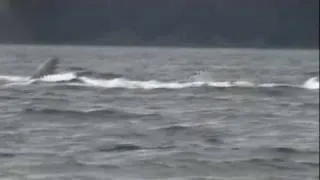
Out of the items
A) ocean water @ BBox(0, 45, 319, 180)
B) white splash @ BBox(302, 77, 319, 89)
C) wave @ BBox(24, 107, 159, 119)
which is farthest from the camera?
white splash @ BBox(302, 77, 319, 89)

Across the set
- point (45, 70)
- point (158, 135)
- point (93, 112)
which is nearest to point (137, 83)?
point (45, 70)

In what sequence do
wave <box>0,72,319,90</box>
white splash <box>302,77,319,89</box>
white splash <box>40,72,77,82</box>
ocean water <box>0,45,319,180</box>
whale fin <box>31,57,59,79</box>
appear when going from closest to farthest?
1. ocean water <box>0,45,319,180</box>
2. white splash <box>302,77,319,89</box>
3. wave <box>0,72,319,90</box>
4. white splash <box>40,72,77,82</box>
5. whale fin <box>31,57,59,79</box>

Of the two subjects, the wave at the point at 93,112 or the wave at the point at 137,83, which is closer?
the wave at the point at 93,112

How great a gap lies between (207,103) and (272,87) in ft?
23.5

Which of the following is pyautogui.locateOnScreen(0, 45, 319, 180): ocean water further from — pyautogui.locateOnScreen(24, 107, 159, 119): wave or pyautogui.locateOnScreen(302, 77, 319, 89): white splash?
pyautogui.locateOnScreen(302, 77, 319, 89): white splash

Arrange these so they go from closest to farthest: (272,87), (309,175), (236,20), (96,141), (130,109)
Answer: (309,175)
(96,141)
(130,109)
(272,87)
(236,20)

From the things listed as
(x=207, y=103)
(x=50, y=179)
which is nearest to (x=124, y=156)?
(x=50, y=179)

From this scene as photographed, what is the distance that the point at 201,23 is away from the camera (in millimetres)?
114250

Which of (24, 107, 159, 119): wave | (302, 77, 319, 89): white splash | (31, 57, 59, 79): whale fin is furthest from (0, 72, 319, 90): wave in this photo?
(24, 107, 159, 119): wave

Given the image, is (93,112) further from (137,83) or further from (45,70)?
(45,70)

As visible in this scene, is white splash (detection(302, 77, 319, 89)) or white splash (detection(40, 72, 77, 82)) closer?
white splash (detection(302, 77, 319, 89))

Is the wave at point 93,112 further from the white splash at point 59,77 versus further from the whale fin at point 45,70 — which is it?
the whale fin at point 45,70

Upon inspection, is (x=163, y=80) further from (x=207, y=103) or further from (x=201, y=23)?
(x=201, y=23)

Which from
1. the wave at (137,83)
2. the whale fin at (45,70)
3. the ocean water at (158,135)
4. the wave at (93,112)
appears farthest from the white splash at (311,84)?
the wave at (93,112)
